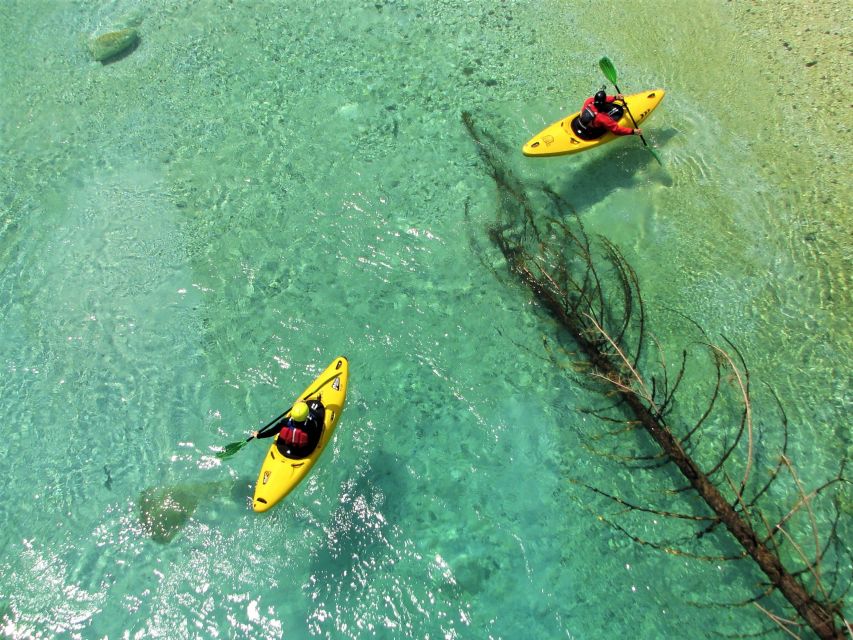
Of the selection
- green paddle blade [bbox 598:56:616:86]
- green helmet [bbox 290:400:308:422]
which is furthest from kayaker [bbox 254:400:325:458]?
green paddle blade [bbox 598:56:616:86]

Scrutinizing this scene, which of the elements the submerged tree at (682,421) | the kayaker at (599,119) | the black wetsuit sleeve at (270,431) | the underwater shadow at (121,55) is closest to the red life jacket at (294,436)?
the black wetsuit sleeve at (270,431)

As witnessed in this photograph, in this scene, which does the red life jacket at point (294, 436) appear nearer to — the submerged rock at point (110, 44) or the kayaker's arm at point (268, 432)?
the kayaker's arm at point (268, 432)

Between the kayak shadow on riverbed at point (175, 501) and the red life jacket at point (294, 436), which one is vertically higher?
the red life jacket at point (294, 436)

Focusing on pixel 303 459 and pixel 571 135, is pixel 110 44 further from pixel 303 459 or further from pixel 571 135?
pixel 303 459

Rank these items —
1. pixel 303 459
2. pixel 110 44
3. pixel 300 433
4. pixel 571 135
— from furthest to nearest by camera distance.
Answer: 1. pixel 110 44
2. pixel 571 135
3. pixel 303 459
4. pixel 300 433

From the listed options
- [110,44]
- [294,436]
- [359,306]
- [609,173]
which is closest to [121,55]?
[110,44]
